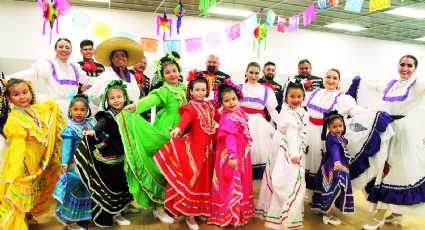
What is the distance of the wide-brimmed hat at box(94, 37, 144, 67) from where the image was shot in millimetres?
3298

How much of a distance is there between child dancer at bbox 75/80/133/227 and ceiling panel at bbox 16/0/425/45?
5.09 m

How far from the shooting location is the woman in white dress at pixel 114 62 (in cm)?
326

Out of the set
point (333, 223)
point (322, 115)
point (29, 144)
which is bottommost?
point (333, 223)

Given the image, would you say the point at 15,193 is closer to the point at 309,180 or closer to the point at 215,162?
the point at 215,162

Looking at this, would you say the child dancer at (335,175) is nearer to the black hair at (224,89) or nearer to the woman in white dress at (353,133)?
the woman in white dress at (353,133)

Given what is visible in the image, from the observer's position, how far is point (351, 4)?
405 centimetres

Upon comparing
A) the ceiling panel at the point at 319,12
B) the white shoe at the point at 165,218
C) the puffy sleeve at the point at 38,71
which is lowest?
the white shoe at the point at 165,218

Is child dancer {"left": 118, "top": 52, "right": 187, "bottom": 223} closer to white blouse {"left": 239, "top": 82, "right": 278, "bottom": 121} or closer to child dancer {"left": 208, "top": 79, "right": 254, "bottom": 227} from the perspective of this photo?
child dancer {"left": 208, "top": 79, "right": 254, "bottom": 227}

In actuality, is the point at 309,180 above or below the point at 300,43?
below

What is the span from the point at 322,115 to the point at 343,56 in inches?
317

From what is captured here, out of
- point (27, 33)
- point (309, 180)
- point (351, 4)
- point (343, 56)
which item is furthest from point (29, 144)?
point (343, 56)

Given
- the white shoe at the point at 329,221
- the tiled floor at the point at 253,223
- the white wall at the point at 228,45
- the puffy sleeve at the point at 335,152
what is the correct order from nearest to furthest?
the tiled floor at the point at 253,223
the puffy sleeve at the point at 335,152
the white shoe at the point at 329,221
the white wall at the point at 228,45

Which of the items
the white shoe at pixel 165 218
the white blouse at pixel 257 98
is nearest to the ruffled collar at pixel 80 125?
the white shoe at pixel 165 218

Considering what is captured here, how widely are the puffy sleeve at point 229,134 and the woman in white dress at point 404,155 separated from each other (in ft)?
5.36
